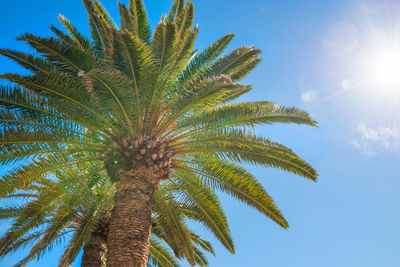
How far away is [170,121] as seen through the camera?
26.8ft

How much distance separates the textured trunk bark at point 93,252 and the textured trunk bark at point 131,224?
3191mm

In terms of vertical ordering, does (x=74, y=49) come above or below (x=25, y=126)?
above

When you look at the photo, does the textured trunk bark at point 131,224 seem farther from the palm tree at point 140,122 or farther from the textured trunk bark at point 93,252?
the textured trunk bark at point 93,252

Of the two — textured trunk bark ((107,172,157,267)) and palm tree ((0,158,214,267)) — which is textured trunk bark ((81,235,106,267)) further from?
textured trunk bark ((107,172,157,267))

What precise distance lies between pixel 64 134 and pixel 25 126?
824 millimetres

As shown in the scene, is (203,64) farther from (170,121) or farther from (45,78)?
(45,78)

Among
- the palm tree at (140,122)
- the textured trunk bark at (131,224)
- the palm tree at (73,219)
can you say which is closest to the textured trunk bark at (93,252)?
the palm tree at (73,219)

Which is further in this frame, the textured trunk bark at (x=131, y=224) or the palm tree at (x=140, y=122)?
the palm tree at (x=140, y=122)

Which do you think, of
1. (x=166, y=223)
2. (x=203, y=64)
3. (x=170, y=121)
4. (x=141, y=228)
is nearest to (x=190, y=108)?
(x=170, y=121)

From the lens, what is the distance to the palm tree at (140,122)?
22.6 ft

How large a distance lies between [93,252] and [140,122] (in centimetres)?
446

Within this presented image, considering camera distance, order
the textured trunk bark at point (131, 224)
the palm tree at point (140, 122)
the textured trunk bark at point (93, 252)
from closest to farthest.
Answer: the textured trunk bark at point (131, 224)
the palm tree at point (140, 122)
the textured trunk bark at point (93, 252)

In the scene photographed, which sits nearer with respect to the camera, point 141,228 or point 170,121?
point 141,228

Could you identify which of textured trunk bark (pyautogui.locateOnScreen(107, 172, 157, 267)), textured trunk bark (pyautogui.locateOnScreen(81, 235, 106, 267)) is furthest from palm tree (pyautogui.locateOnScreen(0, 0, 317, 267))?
textured trunk bark (pyautogui.locateOnScreen(81, 235, 106, 267))
